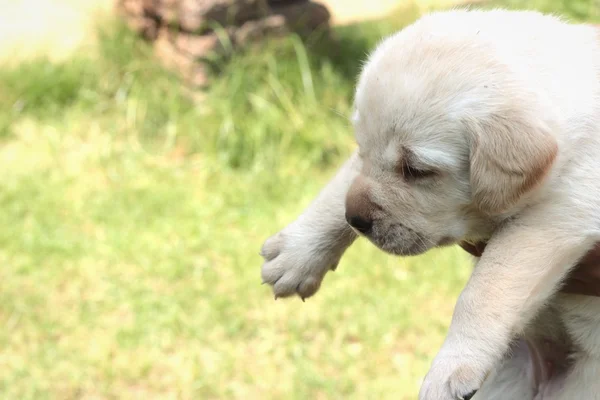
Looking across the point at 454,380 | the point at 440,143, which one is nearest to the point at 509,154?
the point at 440,143

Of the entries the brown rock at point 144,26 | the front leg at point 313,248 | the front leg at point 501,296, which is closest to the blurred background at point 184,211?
the brown rock at point 144,26

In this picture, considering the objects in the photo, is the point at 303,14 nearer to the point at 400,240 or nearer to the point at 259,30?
the point at 259,30

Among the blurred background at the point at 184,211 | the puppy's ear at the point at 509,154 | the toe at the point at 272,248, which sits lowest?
the blurred background at the point at 184,211

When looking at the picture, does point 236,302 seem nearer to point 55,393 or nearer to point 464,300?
point 55,393

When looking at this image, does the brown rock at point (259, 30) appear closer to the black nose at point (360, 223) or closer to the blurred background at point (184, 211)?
the blurred background at point (184, 211)

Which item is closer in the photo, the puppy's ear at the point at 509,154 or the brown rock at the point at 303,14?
the puppy's ear at the point at 509,154

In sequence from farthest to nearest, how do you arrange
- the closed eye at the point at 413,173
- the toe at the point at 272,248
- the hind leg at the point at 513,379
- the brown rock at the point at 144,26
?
the brown rock at the point at 144,26
the toe at the point at 272,248
the hind leg at the point at 513,379
the closed eye at the point at 413,173

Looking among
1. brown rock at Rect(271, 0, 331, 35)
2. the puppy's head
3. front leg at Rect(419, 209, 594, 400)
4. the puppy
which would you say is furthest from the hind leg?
brown rock at Rect(271, 0, 331, 35)
